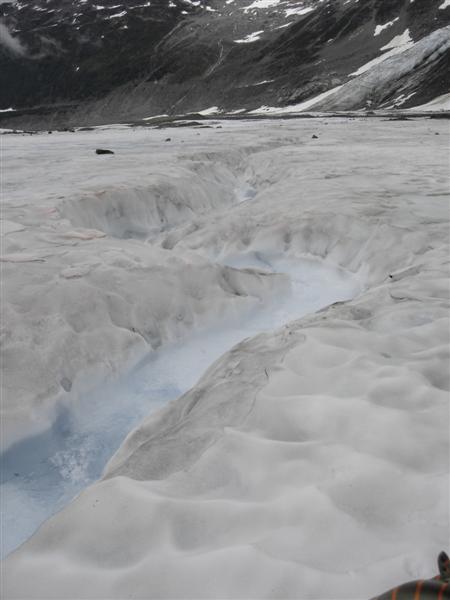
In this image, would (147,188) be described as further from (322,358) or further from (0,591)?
(0,591)

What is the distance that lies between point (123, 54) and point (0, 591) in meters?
158

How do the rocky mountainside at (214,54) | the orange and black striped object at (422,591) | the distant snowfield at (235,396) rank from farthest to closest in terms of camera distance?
the rocky mountainside at (214,54), the distant snowfield at (235,396), the orange and black striped object at (422,591)

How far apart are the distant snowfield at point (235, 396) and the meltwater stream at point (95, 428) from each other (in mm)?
20

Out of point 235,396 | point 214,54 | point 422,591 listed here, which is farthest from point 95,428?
point 214,54

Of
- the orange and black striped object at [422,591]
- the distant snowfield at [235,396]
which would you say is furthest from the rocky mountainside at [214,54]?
the orange and black striped object at [422,591]

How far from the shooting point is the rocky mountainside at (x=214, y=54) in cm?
7325

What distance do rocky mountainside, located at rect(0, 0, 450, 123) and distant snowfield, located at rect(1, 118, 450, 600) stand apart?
62628 millimetres

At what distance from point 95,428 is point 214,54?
450 feet

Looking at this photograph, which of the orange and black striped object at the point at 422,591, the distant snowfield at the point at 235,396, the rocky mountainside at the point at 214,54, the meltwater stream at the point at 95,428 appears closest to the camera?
the orange and black striped object at the point at 422,591

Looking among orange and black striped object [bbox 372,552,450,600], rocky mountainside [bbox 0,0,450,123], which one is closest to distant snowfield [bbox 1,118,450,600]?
orange and black striped object [bbox 372,552,450,600]

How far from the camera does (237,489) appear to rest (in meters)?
2.34

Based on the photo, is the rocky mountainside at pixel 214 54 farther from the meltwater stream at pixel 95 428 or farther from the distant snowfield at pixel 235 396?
the meltwater stream at pixel 95 428

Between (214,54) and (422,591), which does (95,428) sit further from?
(214,54)

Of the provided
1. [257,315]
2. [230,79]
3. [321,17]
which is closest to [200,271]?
[257,315]
